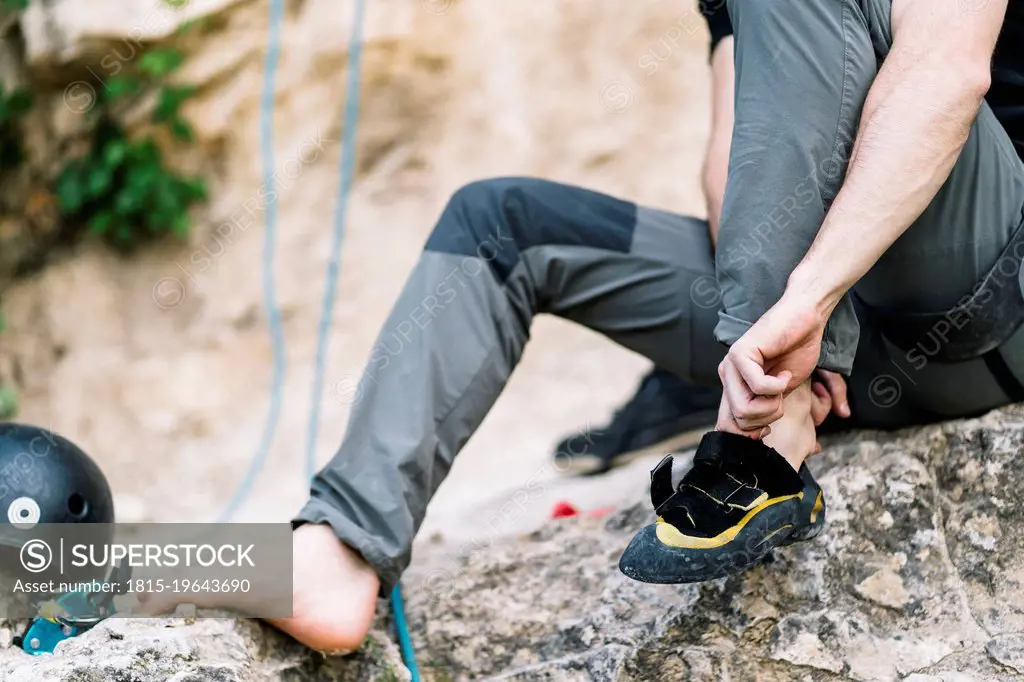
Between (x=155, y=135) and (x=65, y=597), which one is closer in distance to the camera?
(x=65, y=597)

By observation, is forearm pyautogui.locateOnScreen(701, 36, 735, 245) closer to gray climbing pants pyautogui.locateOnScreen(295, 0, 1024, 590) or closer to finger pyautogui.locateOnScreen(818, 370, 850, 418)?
gray climbing pants pyautogui.locateOnScreen(295, 0, 1024, 590)

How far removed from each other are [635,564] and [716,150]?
61 cm

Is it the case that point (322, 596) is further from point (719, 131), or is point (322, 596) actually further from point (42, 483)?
point (719, 131)

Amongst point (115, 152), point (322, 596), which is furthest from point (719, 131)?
point (115, 152)

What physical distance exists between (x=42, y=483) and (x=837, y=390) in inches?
35.6

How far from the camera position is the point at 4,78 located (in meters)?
2.94

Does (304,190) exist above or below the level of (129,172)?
below

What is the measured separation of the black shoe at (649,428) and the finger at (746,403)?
0.81 metres

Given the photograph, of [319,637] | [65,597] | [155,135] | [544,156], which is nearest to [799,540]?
[319,637]

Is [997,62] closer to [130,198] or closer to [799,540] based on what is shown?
[799,540]

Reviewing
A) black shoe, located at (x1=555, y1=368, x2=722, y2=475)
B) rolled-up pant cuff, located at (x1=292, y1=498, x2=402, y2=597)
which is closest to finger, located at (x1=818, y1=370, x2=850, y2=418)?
rolled-up pant cuff, located at (x1=292, y1=498, x2=402, y2=597)

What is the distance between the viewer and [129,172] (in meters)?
3.04

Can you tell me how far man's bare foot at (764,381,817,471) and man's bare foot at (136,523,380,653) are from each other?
442 millimetres

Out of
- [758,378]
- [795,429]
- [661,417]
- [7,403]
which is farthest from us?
[7,403]
